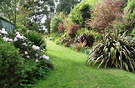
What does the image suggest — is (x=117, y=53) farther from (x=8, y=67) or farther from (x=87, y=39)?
(x=87, y=39)

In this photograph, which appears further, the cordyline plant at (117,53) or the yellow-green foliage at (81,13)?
the yellow-green foliage at (81,13)

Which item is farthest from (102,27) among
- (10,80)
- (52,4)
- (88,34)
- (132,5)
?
(52,4)

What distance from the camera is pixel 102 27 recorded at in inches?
300

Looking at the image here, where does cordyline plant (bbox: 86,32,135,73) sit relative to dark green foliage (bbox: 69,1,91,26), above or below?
below

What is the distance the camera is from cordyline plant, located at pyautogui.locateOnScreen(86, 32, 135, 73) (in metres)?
3.35

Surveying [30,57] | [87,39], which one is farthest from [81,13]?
[30,57]

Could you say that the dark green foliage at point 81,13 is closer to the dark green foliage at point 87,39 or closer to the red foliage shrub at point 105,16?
the red foliage shrub at point 105,16

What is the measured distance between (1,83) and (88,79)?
1.79 m

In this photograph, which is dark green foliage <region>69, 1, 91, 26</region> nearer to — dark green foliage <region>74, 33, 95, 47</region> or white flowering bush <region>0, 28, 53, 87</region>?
dark green foliage <region>74, 33, 95, 47</region>

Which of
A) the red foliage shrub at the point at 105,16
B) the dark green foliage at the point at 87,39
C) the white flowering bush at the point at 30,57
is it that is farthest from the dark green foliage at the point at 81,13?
the white flowering bush at the point at 30,57

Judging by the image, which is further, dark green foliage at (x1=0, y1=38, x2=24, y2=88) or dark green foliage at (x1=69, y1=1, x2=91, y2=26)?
dark green foliage at (x1=69, y1=1, x2=91, y2=26)

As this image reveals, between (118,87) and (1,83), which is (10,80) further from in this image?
(118,87)

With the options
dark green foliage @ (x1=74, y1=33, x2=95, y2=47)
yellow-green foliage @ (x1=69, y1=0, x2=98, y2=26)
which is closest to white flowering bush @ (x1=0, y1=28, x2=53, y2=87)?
dark green foliage @ (x1=74, y1=33, x2=95, y2=47)

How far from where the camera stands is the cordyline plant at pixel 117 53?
335 cm
